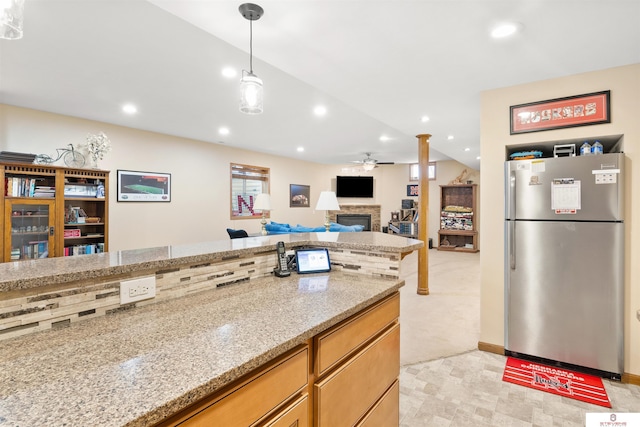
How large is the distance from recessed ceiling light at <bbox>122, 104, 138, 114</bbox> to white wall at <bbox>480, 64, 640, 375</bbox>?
417 cm

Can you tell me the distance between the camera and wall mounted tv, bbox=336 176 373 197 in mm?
9773

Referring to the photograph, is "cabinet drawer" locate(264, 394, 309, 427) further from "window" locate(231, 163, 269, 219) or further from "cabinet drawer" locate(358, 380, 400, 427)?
"window" locate(231, 163, 269, 219)

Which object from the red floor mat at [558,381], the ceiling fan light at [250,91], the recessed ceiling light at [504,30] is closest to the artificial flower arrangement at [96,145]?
the ceiling fan light at [250,91]

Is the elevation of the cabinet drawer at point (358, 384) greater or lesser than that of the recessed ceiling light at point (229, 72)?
lesser

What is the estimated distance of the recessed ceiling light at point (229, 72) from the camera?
9.42 ft

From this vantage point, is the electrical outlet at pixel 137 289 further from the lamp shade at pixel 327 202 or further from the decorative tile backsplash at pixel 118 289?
the lamp shade at pixel 327 202

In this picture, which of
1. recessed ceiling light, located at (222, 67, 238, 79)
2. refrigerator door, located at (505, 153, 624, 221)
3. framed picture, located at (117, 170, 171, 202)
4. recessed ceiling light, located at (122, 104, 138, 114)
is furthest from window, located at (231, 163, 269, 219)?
refrigerator door, located at (505, 153, 624, 221)

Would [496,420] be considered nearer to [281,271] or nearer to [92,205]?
[281,271]

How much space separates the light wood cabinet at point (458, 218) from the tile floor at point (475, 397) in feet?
20.4

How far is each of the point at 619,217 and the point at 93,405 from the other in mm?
3159

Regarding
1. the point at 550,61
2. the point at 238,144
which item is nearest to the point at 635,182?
the point at 550,61

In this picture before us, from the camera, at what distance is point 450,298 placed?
4.32m

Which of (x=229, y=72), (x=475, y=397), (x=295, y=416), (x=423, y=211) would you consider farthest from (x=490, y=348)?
(x=229, y=72)

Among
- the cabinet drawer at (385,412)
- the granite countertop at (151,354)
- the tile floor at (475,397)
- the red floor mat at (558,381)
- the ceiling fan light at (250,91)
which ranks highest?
the ceiling fan light at (250,91)
